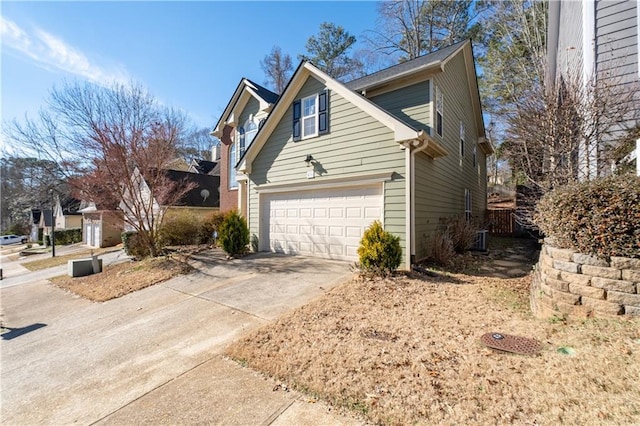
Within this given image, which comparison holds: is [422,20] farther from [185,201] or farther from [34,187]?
[34,187]

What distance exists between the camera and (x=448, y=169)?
975 cm

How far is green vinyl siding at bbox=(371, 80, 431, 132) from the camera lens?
811 cm

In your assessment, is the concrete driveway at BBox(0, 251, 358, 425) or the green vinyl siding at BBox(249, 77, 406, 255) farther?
the green vinyl siding at BBox(249, 77, 406, 255)

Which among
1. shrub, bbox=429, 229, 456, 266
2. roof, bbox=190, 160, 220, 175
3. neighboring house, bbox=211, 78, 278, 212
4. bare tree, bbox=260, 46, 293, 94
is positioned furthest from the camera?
roof, bbox=190, 160, 220, 175

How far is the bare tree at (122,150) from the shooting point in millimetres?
9789

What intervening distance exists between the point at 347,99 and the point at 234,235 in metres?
5.88

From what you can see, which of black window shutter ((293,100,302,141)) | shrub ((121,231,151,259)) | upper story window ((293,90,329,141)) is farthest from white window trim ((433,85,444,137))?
shrub ((121,231,151,259))

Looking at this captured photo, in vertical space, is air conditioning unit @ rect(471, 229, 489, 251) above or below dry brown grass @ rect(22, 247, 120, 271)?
above

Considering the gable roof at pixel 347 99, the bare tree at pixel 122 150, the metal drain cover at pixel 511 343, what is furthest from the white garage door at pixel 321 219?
the bare tree at pixel 122 150

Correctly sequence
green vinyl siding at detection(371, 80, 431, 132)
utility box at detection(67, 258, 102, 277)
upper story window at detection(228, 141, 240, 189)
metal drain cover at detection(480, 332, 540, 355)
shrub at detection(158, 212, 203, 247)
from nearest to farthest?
metal drain cover at detection(480, 332, 540, 355) < green vinyl siding at detection(371, 80, 431, 132) < utility box at detection(67, 258, 102, 277) < shrub at detection(158, 212, 203, 247) < upper story window at detection(228, 141, 240, 189)

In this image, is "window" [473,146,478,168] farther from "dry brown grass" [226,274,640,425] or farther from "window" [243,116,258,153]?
"window" [243,116,258,153]

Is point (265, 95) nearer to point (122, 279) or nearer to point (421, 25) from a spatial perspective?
point (122, 279)

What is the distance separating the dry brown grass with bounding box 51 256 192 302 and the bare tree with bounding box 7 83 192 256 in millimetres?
1680

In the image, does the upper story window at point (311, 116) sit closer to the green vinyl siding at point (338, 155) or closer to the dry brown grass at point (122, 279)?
the green vinyl siding at point (338, 155)
